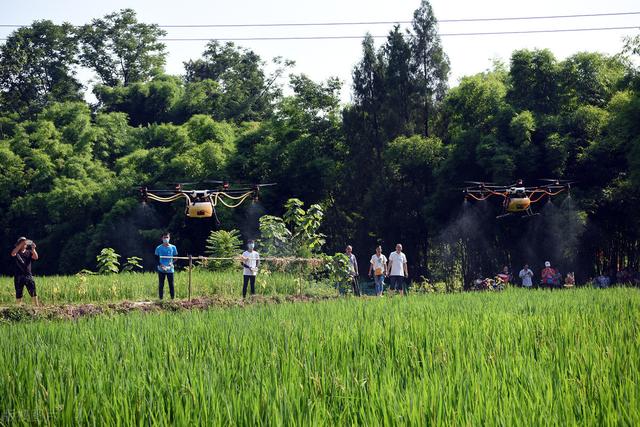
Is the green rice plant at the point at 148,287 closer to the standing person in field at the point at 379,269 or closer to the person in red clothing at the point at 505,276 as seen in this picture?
the standing person in field at the point at 379,269

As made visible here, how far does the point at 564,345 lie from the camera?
6.57 meters

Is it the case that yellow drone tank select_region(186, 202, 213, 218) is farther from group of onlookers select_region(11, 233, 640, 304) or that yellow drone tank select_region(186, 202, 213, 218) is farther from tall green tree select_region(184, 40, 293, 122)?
tall green tree select_region(184, 40, 293, 122)

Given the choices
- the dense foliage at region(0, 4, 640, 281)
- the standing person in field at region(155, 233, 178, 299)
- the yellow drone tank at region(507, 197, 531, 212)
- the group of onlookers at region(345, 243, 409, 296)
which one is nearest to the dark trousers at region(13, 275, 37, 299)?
the standing person in field at region(155, 233, 178, 299)

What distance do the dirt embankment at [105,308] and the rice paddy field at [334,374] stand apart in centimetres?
541

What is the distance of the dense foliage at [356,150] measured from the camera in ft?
102

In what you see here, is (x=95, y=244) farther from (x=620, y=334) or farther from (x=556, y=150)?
(x=620, y=334)

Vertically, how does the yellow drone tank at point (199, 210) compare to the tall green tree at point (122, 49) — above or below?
below

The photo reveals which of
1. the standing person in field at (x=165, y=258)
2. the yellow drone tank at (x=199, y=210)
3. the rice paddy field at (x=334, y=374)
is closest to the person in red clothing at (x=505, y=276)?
A: the yellow drone tank at (x=199, y=210)

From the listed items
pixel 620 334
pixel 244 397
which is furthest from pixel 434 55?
pixel 244 397

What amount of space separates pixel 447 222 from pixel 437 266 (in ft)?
14.5

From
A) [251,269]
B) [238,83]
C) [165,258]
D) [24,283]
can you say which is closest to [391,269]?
[251,269]

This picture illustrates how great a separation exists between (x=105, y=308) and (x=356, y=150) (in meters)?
27.3

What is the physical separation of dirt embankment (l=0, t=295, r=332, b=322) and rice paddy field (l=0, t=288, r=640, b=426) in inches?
213

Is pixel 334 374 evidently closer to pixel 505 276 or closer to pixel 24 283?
pixel 24 283
